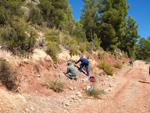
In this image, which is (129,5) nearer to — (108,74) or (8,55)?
(108,74)

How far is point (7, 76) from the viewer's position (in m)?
4.70

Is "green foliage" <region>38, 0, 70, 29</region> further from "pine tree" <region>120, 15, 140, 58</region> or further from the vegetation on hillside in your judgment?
"pine tree" <region>120, 15, 140, 58</region>

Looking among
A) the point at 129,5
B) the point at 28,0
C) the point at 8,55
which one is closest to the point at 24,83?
the point at 8,55

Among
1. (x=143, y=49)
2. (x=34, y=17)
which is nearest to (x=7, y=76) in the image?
(x=34, y=17)

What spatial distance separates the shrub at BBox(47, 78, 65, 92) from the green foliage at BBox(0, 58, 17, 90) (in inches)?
66.5

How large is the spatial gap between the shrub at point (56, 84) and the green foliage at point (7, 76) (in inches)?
66.5

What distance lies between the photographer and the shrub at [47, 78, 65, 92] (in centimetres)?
607

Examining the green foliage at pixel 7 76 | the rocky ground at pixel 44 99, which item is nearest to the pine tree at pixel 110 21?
the rocky ground at pixel 44 99

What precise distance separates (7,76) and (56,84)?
2.29 meters

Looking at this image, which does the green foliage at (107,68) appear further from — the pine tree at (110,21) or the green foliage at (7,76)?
the green foliage at (7,76)

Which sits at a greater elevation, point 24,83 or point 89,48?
point 89,48

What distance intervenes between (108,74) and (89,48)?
3944mm

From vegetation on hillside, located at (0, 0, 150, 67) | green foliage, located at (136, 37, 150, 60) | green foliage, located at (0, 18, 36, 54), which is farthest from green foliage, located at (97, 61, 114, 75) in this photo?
green foliage, located at (136, 37, 150, 60)

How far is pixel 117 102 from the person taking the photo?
5.52 meters
